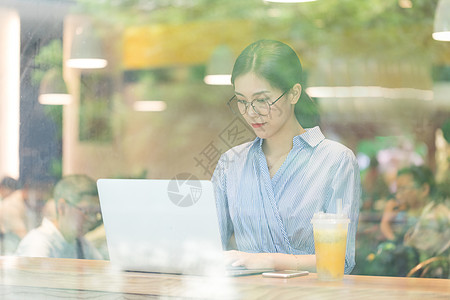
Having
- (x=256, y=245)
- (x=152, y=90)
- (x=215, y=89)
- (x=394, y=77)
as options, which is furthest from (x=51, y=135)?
(x=394, y=77)

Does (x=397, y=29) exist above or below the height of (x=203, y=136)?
above

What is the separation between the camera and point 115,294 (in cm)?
144

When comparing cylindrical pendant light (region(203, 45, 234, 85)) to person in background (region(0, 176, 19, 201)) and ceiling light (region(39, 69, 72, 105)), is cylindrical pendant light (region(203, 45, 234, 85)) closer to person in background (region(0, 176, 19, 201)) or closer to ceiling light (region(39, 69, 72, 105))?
ceiling light (region(39, 69, 72, 105))

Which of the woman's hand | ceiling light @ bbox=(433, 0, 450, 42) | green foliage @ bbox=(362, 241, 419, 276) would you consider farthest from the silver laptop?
ceiling light @ bbox=(433, 0, 450, 42)

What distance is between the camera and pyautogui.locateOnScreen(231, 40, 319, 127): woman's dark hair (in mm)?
2180

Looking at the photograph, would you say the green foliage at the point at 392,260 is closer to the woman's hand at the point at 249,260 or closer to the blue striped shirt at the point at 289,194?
the blue striped shirt at the point at 289,194

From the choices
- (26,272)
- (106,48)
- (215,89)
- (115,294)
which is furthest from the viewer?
(106,48)

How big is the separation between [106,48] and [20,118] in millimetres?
619

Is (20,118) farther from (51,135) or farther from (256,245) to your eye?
(256,245)

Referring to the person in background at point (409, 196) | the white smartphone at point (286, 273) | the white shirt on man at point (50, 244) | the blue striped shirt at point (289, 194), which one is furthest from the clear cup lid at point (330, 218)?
the person in background at point (409, 196)

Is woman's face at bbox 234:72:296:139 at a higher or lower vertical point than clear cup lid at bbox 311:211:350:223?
higher

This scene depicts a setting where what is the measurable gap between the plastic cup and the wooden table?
0.09 ft

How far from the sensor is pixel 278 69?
2211 millimetres

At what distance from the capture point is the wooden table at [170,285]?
4.12ft
